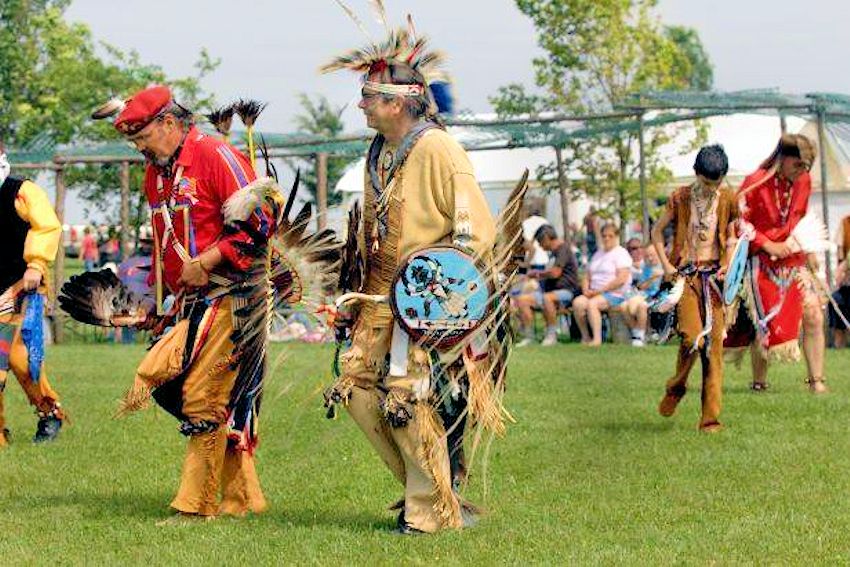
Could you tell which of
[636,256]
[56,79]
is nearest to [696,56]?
Result: [56,79]

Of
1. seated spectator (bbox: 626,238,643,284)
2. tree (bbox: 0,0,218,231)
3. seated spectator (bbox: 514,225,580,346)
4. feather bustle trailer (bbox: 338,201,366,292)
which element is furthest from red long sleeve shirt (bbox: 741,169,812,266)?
tree (bbox: 0,0,218,231)

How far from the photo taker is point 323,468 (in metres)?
8.59

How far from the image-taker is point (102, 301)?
7.64m

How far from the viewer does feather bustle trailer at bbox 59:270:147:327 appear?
295 inches

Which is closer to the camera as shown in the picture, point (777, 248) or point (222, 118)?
point (222, 118)

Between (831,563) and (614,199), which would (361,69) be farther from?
(614,199)

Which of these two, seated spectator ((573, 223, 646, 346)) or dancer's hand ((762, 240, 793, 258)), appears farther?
seated spectator ((573, 223, 646, 346))

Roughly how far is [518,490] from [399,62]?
232cm

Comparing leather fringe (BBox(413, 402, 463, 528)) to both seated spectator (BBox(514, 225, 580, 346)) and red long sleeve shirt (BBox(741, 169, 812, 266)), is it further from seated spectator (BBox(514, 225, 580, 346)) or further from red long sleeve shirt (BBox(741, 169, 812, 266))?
seated spectator (BBox(514, 225, 580, 346))

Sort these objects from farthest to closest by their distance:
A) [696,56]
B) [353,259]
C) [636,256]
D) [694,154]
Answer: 1. [696,56]
2. [694,154]
3. [636,256]
4. [353,259]

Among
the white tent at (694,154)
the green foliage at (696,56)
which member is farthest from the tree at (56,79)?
the green foliage at (696,56)

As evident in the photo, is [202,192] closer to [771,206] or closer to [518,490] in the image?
[518,490]

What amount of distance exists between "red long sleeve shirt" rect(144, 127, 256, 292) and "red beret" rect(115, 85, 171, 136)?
0.19 metres

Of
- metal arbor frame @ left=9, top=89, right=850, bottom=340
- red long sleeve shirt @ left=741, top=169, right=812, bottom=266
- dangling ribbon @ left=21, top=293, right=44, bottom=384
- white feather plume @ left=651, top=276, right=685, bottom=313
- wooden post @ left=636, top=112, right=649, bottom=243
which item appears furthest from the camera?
wooden post @ left=636, top=112, right=649, bottom=243
